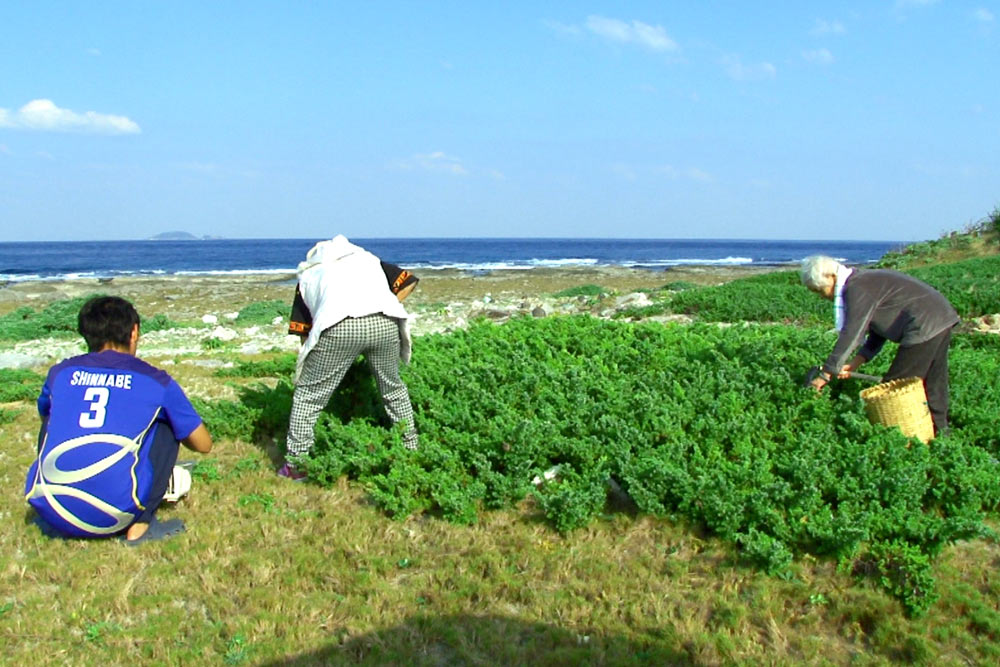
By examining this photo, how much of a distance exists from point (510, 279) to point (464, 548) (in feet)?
94.2

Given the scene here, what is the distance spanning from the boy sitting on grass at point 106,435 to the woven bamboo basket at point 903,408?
434 cm

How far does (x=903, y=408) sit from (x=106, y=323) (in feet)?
16.2

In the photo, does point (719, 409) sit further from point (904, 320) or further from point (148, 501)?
point (148, 501)

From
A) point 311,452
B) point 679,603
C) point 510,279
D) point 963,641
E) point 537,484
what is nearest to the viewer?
point 963,641

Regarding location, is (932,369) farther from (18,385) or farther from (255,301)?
(255,301)

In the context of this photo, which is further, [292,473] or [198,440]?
[292,473]

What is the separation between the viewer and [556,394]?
604 cm

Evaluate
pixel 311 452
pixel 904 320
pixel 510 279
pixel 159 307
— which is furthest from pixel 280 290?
pixel 904 320

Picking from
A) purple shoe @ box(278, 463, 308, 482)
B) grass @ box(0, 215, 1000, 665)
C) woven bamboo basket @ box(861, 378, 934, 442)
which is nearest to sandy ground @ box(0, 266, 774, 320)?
purple shoe @ box(278, 463, 308, 482)

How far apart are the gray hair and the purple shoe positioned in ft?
12.5

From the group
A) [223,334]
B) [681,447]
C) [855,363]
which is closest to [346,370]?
[681,447]

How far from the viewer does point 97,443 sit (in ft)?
14.8

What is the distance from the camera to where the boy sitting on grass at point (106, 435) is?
178 inches

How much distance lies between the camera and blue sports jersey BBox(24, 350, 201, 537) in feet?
14.8
